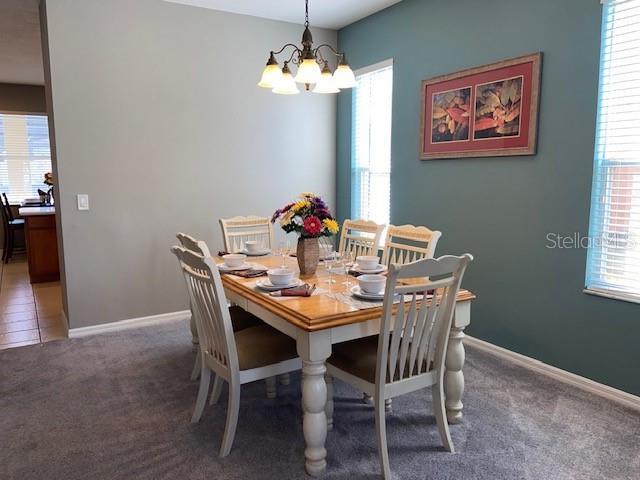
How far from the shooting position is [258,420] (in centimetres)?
250

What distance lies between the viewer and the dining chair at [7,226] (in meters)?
7.14

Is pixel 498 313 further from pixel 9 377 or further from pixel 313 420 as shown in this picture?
pixel 9 377

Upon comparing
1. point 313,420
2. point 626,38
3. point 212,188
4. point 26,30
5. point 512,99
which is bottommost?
point 313,420

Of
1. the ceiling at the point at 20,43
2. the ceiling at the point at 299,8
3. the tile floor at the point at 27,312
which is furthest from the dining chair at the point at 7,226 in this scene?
the ceiling at the point at 299,8

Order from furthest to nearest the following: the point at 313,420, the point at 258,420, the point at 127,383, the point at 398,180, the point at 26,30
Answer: the point at 26,30
the point at 398,180
the point at 127,383
the point at 258,420
the point at 313,420

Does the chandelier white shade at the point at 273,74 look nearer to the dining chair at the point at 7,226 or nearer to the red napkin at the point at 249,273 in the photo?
the red napkin at the point at 249,273

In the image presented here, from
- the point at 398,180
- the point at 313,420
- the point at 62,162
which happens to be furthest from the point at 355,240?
the point at 62,162

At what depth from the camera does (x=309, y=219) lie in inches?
100

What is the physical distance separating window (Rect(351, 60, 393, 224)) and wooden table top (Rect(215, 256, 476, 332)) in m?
2.10

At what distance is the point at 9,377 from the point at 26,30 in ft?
11.7

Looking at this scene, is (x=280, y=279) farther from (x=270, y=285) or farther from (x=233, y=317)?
(x=233, y=317)

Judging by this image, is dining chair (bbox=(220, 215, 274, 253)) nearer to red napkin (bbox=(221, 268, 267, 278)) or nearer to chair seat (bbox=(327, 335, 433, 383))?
red napkin (bbox=(221, 268, 267, 278))

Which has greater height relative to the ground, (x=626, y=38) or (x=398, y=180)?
(x=626, y=38)

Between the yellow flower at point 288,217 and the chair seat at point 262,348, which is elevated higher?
the yellow flower at point 288,217
